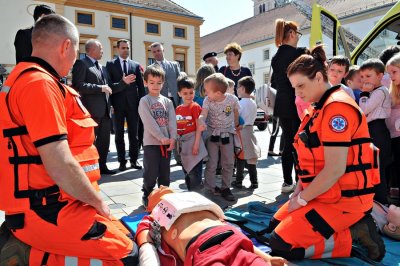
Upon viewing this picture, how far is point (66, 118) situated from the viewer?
214 centimetres

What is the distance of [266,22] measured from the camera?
49.8 metres

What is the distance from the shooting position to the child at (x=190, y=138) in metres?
4.48

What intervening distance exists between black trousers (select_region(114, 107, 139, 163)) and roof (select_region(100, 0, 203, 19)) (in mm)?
A: 30552

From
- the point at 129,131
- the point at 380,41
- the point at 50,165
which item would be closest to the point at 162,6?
the point at 380,41

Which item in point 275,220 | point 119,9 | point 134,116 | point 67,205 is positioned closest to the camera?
point 67,205

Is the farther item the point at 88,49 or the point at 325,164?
the point at 88,49

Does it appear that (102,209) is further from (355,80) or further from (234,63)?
(234,63)

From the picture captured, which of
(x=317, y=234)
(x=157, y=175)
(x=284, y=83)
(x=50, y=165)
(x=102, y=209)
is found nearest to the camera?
(x=50, y=165)

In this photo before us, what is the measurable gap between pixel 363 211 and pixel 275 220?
76cm

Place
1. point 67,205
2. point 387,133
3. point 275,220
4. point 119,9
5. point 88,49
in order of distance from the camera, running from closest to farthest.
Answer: point 67,205, point 275,220, point 387,133, point 88,49, point 119,9

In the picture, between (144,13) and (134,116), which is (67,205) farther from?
(144,13)

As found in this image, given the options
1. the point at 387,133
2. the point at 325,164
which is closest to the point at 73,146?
the point at 325,164

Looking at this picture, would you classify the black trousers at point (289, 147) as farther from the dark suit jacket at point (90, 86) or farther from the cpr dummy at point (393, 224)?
the dark suit jacket at point (90, 86)

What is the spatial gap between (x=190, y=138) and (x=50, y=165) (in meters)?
2.71
